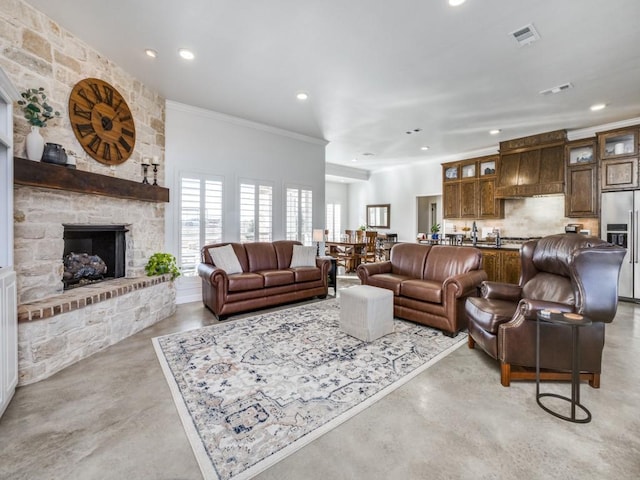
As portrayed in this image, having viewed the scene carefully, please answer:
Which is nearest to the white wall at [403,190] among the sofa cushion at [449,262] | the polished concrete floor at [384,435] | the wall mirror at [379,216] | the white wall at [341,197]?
the wall mirror at [379,216]

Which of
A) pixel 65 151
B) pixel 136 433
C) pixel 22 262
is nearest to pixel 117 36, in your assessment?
pixel 65 151

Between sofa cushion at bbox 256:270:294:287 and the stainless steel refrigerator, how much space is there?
17.6 ft

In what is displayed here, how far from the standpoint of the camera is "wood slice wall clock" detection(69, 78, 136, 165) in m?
3.16

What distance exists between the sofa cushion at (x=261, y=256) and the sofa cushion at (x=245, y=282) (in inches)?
22.3

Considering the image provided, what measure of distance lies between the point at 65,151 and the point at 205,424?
117 inches

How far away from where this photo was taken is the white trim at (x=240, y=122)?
471 centimetres

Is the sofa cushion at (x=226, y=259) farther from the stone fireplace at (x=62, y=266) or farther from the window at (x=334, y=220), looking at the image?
the window at (x=334, y=220)

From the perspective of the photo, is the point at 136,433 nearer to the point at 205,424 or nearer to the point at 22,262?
the point at 205,424

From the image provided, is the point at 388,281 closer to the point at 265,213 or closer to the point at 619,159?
the point at 265,213

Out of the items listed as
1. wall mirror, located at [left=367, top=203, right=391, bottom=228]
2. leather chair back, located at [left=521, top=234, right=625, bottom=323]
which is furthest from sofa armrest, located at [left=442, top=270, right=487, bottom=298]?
wall mirror, located at [left=367, top=203, right=391, bottom=228]

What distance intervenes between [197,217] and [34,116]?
2.47 metres

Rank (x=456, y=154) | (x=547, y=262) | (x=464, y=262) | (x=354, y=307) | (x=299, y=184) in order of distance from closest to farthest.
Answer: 1. (x=547, y=262)
2. (x=354, y=307)
3. (x=464, y=262)
4. (x=299, y=184)
5. (x=456, y=154)

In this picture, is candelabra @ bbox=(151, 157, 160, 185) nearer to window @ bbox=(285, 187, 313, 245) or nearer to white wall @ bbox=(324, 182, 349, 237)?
window @ bbox=(285, 187, 313, 245)

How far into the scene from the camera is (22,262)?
2.59 m
